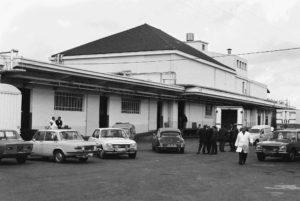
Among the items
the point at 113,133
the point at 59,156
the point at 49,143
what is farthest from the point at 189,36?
the point at 59,156

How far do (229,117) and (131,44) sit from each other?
20.5 meters

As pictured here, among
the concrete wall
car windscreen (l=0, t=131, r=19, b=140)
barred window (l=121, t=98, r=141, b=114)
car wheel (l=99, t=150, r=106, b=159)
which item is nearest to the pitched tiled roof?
barred window (l=121, t=98, r=141, b=114)

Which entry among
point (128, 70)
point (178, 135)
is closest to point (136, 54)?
point (128, 70)

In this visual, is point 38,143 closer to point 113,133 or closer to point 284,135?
point 113,133

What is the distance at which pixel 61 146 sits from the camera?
20.3 metres

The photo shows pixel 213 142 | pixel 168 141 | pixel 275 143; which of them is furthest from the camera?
pixel 168 141

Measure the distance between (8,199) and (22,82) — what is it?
1882 cm

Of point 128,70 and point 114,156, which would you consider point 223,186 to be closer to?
point 114,156

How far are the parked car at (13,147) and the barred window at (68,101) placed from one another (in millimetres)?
11903

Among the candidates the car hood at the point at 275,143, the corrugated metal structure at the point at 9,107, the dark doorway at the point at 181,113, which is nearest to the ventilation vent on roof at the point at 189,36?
the dark doorway at the point at 181,113

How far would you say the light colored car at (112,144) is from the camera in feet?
74.9

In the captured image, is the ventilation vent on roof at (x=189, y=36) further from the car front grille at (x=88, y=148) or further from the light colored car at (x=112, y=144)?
Result: the car front grille at (x=88, y=148)

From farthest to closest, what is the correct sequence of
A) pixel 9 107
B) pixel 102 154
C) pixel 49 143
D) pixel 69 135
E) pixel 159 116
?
pixel 159 116 → pixel 9 107 → pixel 102 154 → pixel 69 135 → pixel 49 143

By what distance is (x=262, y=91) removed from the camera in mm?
85562
